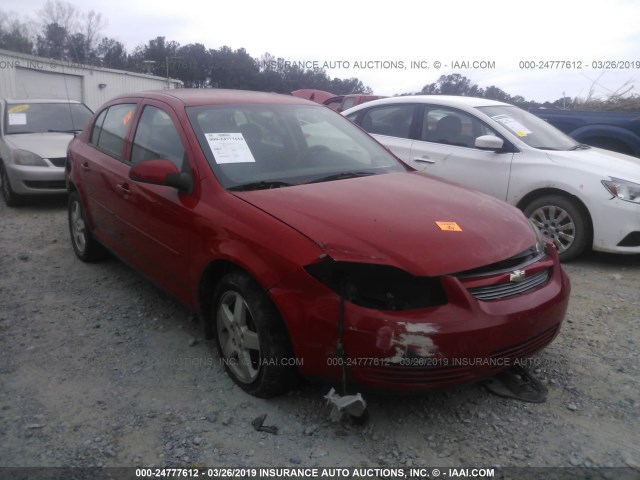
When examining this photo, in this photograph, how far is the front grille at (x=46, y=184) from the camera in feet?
22.3

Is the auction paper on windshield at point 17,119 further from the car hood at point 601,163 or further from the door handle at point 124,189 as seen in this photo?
the car hood at point 601,163

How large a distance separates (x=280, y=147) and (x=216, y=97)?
0.66 meters

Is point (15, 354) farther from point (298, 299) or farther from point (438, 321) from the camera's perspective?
point (438, 321)

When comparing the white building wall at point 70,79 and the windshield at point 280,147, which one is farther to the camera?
the white building wall at point 70,79

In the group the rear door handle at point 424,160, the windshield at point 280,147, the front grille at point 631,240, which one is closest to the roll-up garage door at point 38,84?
the rear door handle at point 424,160

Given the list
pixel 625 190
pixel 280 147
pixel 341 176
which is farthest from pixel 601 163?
pixel 280 147

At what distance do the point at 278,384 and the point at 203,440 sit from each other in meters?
0.44

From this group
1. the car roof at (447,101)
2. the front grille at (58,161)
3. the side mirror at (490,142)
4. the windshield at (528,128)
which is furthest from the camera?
the front grille at (58,161)

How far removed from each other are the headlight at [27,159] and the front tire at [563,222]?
5962 mm

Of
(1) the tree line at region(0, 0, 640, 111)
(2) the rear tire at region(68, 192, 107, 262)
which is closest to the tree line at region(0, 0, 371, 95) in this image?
(1) the tree line at region(0, 0, 640, 111)

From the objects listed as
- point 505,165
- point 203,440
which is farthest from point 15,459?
point 505,165

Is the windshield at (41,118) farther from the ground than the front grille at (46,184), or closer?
farther from the ground

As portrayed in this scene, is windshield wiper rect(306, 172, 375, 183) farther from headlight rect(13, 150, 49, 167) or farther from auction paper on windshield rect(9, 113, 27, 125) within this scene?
auction paper on windshield rect(9, 113, 27, 125)

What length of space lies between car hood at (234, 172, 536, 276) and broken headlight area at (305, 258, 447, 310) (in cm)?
5
